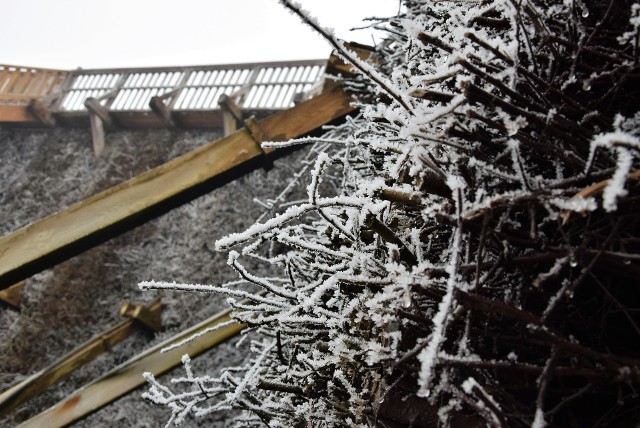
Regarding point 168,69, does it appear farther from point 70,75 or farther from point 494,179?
point 494,179

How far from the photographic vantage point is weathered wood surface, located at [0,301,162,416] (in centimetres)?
316

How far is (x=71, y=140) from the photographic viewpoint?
359 inches

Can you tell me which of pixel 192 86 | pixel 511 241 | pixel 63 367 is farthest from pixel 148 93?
pixel 511 241

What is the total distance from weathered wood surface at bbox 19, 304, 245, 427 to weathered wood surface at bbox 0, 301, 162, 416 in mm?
512

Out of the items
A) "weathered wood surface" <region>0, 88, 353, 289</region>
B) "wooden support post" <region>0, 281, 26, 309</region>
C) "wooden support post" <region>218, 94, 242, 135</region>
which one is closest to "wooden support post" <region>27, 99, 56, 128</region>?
"wooden support post" <region>0, 281, 26, 309</region>

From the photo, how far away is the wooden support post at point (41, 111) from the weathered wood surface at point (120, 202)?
333 inches

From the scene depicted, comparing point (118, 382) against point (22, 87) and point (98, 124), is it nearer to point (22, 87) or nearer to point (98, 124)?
point (98, 124)

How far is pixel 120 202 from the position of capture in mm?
1969

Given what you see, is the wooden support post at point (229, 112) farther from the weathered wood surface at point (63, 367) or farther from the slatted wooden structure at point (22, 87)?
the slatted wooden structure at point (22, 87)

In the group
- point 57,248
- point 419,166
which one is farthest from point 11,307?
point 419,166

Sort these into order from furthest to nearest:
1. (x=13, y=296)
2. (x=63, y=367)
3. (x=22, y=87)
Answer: (x=22, y=87) → (x=13, y=296) → (x=63, y=367)

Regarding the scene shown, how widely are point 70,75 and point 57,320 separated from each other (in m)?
5.49

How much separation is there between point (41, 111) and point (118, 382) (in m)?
8.02

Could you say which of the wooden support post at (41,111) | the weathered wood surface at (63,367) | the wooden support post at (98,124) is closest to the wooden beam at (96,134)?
the wooden support post at (98,124)
